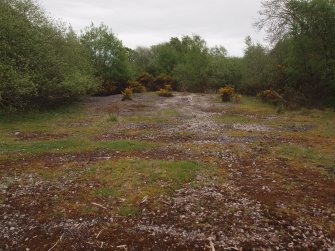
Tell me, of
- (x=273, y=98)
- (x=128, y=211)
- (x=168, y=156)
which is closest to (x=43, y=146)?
(x=168, y=156)

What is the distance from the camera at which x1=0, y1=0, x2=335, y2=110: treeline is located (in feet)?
101

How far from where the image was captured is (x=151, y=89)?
70.6 m

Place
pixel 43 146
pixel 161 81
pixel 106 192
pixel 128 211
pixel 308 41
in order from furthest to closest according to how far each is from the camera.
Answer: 1. pixel 161 81
2. pixel 308 41
3. pixel 43 146
4. pixel 106 192
5. pixel 128 211

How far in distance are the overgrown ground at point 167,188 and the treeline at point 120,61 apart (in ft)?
23.5

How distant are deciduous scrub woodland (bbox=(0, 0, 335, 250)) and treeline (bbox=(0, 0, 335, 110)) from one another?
0.18m

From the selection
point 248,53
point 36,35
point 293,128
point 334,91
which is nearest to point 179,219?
point 293,128

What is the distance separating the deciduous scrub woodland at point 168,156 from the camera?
1122cm

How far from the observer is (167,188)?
48.1 ft

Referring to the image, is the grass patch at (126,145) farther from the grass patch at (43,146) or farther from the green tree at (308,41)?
the green tree at (308,41)

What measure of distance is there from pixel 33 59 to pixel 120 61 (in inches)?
1203

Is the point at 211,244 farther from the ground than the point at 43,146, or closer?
closer

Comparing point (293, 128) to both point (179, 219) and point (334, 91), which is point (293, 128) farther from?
point (179, 219)

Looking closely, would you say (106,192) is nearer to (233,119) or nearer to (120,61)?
(233,119)

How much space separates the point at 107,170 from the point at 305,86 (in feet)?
114
